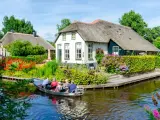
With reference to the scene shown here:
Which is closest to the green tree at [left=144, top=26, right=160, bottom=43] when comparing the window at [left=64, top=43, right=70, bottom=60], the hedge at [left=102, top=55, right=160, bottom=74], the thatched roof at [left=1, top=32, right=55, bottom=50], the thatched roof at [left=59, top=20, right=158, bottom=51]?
the thatched roof at [left=59, top=20, right=158, bottom=51]

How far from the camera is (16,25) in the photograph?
7762 cm

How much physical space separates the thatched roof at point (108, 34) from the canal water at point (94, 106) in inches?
567

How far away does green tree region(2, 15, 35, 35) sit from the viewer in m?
77.4

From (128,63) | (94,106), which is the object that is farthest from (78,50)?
(94,106)

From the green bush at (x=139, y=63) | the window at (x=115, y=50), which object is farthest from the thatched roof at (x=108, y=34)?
the green bush at (x=139, y=63)

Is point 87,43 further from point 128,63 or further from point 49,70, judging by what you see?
point 49,70

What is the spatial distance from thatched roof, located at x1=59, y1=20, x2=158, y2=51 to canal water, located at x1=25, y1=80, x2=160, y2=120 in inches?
567

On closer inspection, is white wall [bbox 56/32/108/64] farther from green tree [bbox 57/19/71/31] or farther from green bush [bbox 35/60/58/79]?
green tree [bbox 57/19/71/31]

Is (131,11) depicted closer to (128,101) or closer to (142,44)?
(142,44)

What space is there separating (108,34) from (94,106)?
23042mm

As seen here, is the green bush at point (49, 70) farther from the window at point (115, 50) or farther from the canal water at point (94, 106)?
the window at point (115, 50)

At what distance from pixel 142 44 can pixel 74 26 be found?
15.2m

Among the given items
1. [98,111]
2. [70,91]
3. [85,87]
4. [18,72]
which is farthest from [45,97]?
[18,72]

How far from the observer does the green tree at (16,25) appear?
77.4 metres
